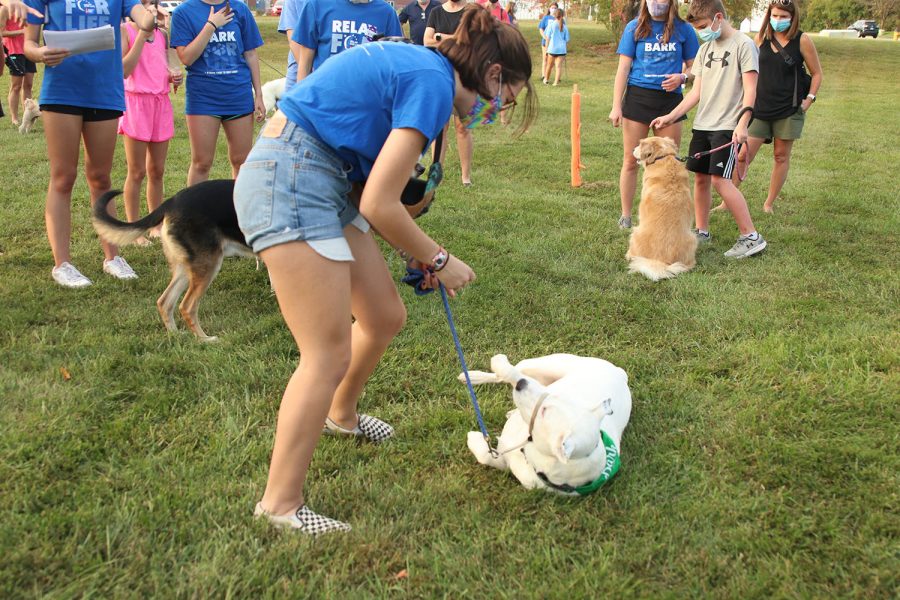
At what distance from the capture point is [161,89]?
223 inches

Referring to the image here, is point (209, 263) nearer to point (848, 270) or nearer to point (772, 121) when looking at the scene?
point (848, 270)

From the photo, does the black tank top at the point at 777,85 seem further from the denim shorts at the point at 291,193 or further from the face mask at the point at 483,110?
the denim shorts at the point at 291,193

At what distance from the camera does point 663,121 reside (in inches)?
236

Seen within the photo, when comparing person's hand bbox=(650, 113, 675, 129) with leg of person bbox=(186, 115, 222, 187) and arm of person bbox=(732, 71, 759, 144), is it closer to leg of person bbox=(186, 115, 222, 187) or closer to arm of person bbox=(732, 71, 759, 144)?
arm of person bbox=(732, 71, 759, 144)

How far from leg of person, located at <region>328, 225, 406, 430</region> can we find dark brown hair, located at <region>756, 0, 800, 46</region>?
18.3 ft

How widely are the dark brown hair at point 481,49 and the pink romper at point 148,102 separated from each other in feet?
12.8

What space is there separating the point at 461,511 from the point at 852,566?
139 centimetres

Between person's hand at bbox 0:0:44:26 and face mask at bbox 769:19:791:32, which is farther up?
face mask at bbox 769:19:791:32

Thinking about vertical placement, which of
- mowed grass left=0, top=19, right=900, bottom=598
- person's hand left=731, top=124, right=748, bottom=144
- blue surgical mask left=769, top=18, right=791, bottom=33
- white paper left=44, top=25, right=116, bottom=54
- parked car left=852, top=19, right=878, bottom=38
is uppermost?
parked car left=852, top=19, right=878, bottom=38

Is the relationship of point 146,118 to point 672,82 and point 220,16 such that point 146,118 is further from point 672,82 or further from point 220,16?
point 672,82

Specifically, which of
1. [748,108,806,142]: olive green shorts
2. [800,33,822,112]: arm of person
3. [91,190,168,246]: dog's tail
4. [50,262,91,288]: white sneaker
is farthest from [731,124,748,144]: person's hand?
[50,262,91,288]: white sneaker

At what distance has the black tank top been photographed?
6613 mm

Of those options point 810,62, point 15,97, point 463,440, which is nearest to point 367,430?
point 463,440

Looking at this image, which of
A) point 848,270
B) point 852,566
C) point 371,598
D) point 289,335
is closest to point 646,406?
point 852,566
